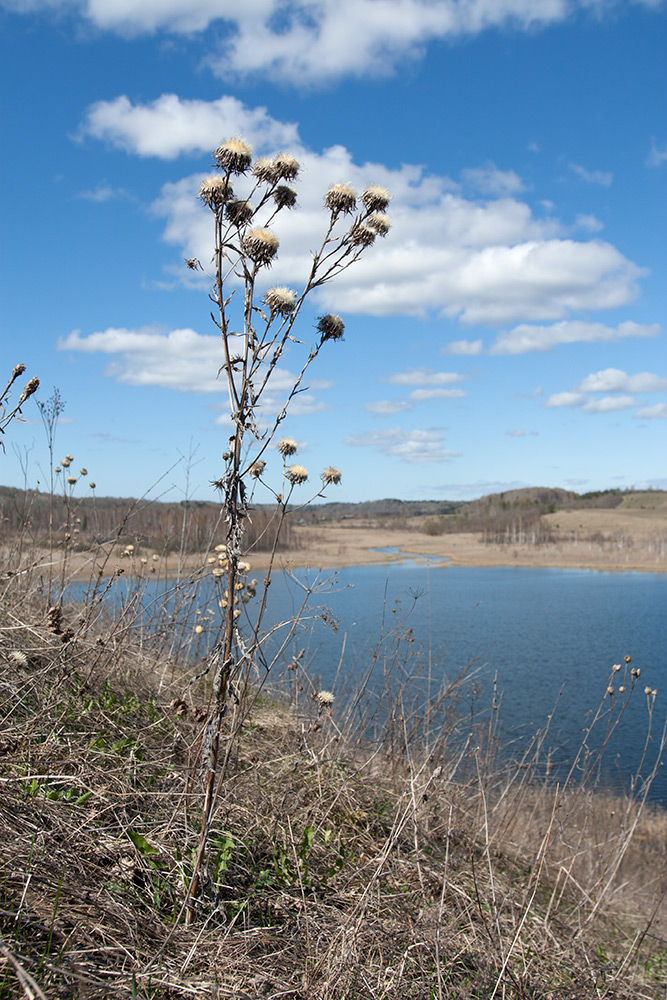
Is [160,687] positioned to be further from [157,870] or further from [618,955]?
[618,955]

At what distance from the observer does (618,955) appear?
11.4 ft

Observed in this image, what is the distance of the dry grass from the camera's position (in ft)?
6.39

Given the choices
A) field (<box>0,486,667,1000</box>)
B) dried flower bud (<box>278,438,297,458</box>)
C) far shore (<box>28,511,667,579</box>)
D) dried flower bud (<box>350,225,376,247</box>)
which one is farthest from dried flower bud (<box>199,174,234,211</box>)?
far shore (<box>28,511,667,579</box>)

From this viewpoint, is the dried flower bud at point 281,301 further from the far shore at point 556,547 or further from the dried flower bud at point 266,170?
the far shore at point 556,547

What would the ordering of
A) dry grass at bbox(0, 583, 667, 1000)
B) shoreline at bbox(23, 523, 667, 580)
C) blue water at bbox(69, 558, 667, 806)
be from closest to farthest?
1. dry grass at bbox(0, 583, 667, 1000)
2. blue water at bbox(69, 558, 667, 806)
3. shoreline at bbox(23, 523, 667, 580)

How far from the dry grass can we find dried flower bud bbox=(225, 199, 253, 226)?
1.72 metres

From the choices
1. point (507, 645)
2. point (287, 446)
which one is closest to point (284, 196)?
point (287, 446)

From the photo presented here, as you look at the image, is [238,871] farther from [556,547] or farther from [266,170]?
[556,547]

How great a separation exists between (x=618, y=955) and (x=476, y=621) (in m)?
19.0

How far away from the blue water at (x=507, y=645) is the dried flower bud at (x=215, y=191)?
5.03ft

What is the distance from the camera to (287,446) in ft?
9.19

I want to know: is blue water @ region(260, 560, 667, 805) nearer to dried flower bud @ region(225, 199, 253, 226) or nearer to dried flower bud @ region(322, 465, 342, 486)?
dried flower bud @ region(322, 465, 342, 486)

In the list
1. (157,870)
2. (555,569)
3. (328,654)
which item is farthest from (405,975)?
(555,569)

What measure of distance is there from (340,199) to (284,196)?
23cm
